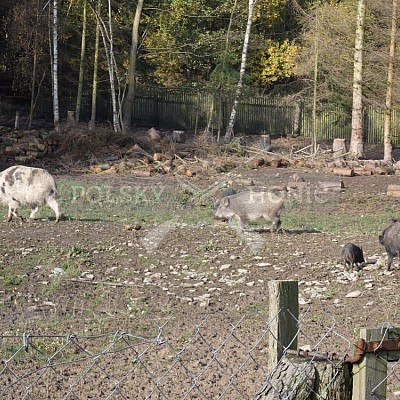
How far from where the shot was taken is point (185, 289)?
1118 cm

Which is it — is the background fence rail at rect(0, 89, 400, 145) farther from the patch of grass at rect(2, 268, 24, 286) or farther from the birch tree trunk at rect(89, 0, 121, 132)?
the patch of grass at rect(2, 268, 24, 286)

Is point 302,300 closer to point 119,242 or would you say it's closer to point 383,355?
point 119,242

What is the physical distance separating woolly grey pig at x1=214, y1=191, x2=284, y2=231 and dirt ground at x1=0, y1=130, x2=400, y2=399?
254mm

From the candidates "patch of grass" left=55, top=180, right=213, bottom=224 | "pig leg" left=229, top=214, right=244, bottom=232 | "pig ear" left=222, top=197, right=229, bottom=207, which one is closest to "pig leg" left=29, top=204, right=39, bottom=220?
"patch of grass" left=55, top=180, right=213, bottom=224

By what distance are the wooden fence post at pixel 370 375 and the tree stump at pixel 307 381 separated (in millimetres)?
63

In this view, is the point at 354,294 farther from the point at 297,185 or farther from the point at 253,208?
the point at 297,185

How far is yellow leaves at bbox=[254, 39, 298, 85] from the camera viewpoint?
42.2 meters

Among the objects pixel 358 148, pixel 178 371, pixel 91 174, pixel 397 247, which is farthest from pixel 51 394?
pixel 358 148

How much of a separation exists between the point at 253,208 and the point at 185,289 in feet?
14.1

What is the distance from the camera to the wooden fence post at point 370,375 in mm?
3926

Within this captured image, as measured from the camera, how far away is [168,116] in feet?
129

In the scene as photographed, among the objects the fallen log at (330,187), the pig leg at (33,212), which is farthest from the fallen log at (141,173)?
the pig leg at (33,212)

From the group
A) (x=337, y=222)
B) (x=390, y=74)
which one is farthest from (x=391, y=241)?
(x=390, y=74)

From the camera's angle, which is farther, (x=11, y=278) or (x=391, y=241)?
(x=391, y=241)
